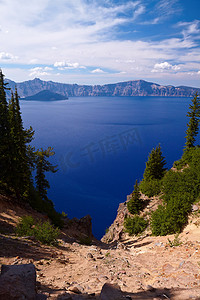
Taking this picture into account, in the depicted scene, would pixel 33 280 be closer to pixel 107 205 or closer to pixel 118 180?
pixel 107 205

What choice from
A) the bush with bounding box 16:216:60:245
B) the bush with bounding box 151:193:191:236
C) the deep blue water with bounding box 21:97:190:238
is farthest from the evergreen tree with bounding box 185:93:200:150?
the bush with bounding box 16:216:60:245

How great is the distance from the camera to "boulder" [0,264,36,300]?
4.25m

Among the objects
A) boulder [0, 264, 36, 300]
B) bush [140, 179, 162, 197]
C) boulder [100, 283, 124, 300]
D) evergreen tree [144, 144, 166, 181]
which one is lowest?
bush [140, 179, 162, 197]

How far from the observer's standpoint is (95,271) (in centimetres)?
893

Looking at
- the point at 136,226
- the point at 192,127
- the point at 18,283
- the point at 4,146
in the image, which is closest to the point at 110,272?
the point at 18,283

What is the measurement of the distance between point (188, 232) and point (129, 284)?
11174 millimetres

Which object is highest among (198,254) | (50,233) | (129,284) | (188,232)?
(129,284)

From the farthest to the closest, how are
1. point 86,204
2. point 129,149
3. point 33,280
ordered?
point 129,149 → point 86,204 → point 33,280

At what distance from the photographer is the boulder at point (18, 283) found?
4.25m

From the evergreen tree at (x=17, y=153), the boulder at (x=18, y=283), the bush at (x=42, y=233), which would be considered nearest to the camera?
the boulder at (x=18, y=283)

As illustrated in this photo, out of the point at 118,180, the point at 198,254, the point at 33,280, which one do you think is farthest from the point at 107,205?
the point at 33,280

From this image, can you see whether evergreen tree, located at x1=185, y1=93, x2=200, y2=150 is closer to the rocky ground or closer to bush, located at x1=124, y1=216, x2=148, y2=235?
bush, located at x1=124, y1=216, x2=148, y2=235

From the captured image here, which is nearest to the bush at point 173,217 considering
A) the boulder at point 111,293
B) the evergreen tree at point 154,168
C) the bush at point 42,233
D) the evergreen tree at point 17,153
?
the bush at point 42,233

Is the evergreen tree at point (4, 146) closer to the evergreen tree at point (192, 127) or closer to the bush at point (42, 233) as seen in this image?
the bush at point (42, 233)
